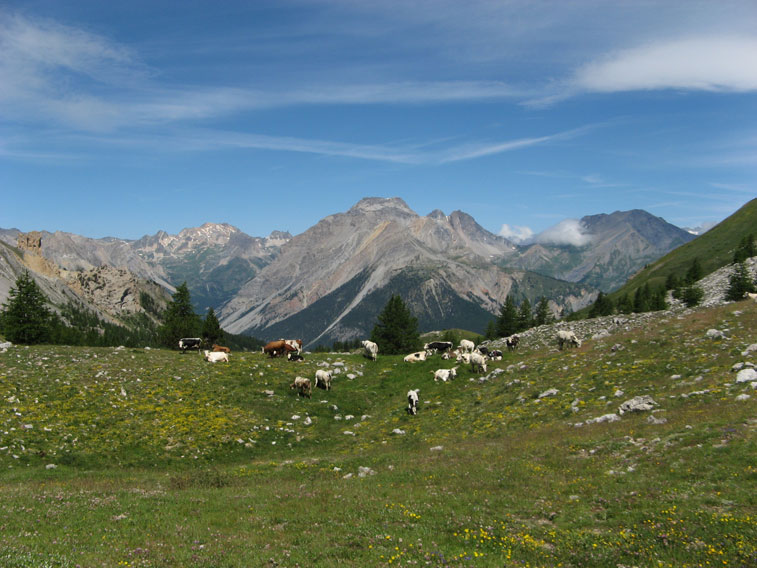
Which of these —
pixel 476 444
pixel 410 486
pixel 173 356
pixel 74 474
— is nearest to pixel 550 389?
pixel 476 444

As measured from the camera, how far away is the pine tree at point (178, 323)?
64438mm

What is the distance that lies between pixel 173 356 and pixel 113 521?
1235 inches

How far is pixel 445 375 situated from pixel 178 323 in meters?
44.5

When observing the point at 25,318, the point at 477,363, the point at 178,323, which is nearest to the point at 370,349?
the point at 477,363

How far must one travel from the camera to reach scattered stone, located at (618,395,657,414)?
80.8 feet

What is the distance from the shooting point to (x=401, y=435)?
30406mm

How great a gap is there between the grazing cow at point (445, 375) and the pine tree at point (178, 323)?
41.0 meters

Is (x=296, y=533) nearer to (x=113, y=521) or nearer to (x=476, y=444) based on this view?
(x=113, y=521)

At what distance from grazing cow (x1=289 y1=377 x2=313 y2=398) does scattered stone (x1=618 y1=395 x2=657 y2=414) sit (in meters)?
23.5

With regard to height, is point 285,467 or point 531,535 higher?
point 531,535

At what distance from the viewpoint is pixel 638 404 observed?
24891 mm

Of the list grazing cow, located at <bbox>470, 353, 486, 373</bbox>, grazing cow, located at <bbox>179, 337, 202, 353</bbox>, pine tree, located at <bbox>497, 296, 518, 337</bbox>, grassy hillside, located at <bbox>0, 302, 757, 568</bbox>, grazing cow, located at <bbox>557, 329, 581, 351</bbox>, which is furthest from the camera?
pine tree, located at <bbox>497, 296, 518, 337</bbox>

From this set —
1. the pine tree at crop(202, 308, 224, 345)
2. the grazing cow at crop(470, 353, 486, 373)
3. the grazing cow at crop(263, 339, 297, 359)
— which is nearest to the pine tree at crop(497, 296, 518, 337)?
the grazing cow at crop(470, 353, 486, 373)

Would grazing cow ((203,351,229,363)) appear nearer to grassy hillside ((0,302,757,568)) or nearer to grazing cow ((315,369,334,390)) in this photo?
grassy hillside ((0,302,757,568))
